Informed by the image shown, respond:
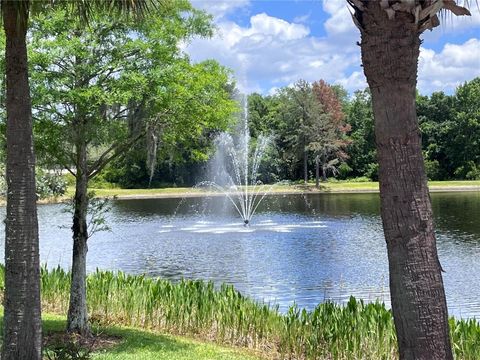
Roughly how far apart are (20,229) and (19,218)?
92 mm

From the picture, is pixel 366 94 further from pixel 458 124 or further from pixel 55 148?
pixel 55 148

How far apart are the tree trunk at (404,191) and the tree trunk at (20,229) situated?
10.3ft

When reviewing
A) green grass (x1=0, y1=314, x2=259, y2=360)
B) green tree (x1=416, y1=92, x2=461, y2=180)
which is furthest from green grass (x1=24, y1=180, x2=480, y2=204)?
green grass (x1=0, y1=314, x2=259, y2=360)

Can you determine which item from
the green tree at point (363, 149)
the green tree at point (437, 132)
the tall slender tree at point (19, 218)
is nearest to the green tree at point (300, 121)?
the green tree at point (363, 149)

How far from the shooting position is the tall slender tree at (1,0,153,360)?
5129 millimetres

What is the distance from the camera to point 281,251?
1972cm

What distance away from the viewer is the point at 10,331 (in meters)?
5.14

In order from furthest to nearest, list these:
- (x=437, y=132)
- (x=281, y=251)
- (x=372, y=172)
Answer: (x=437, y=132), (x=372, y=172), (x=281, y=251)

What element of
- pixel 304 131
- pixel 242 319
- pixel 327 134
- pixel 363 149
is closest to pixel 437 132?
pixel 363 149

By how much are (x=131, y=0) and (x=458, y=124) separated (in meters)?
55.0

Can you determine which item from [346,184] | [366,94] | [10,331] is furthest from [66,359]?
[366,94]

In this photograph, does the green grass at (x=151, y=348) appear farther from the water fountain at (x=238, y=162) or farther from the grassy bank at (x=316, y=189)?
the water fountain at (x=238, y=162)

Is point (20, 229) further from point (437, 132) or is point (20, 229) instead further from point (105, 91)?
point (437, 132)

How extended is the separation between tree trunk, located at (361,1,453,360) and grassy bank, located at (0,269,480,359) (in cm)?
407
